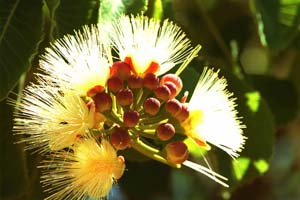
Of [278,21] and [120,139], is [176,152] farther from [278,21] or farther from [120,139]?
[278,21]

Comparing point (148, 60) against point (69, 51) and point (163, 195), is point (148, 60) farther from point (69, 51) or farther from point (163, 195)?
point (163, 195)

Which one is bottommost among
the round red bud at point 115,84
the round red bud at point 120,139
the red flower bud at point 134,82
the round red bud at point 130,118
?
the round red bud at point 120,139

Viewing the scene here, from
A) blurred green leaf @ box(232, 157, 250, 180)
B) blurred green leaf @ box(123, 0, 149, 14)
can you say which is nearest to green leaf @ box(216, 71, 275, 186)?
blurred green leaf @ box(232, 157, 250, 180)

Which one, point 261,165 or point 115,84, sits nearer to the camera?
point 115,84

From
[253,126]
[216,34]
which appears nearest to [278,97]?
[216,34]

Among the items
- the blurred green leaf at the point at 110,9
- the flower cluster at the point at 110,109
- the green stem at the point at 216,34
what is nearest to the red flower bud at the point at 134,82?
the flower cluster at the point at 110,109

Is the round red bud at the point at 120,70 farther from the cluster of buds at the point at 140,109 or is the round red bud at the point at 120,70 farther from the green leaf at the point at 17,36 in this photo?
the green leaf at the point at 17,36

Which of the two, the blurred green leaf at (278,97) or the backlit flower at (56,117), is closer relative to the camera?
the backlit flower at (56,117)
